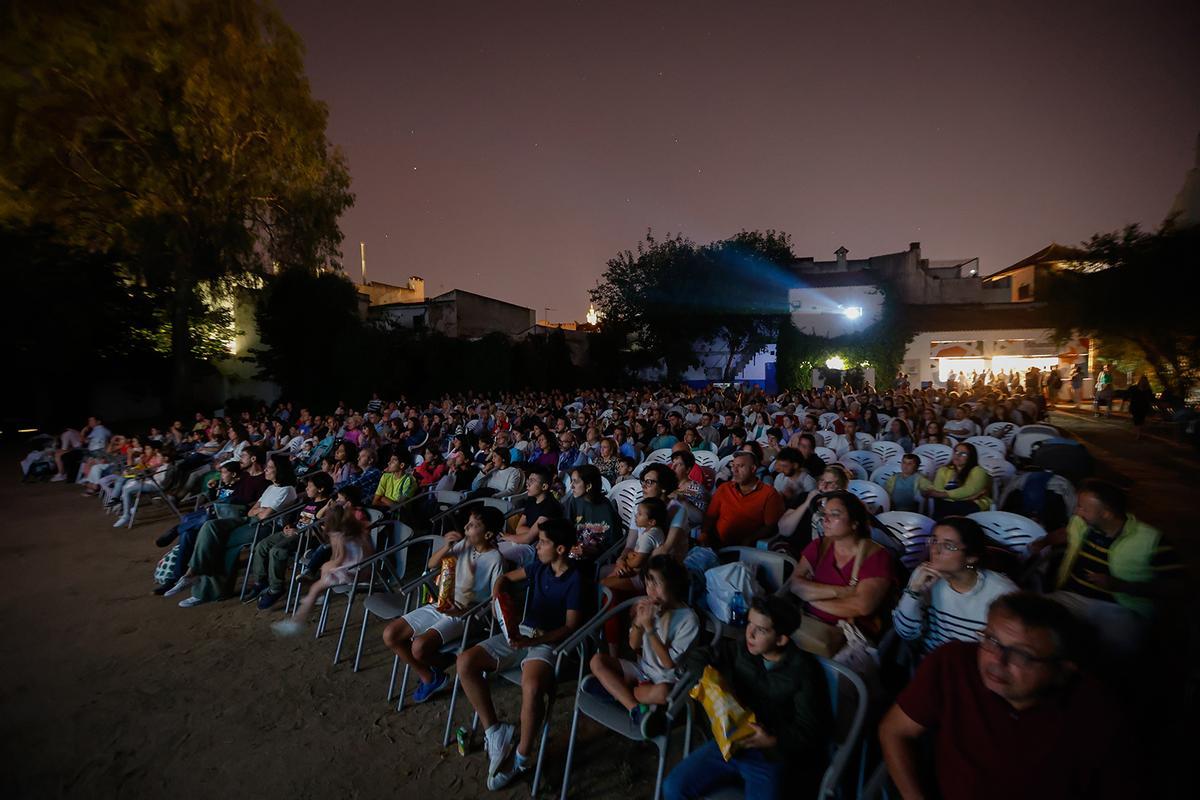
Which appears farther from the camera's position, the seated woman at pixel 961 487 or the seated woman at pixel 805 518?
the seated woman at pixel 961 487

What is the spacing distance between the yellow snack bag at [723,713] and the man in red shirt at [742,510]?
2.18 metres

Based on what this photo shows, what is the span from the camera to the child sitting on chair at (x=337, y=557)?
4398 mm

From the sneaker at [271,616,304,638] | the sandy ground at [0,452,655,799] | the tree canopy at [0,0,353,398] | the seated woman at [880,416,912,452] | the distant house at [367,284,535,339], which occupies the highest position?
the tree canopy at [0,0,353,398]

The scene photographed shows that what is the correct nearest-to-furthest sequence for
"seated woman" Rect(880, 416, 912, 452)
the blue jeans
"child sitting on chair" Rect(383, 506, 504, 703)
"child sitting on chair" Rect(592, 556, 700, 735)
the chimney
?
A: the blue jeans, "child sitting on chair" Rect(592, 556, 700, 735), "child sitting on chair" Rect(383, 506, 504, 703), "seated woman" Rect(880, 416, 912, 452), the chimney

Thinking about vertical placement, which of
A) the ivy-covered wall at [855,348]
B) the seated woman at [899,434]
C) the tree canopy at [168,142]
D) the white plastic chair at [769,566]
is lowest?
the white plastic chair at [769,566]

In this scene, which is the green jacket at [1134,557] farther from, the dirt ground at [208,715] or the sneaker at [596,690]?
the sneaker at [596,690]

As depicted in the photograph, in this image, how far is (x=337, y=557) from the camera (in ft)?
14.8

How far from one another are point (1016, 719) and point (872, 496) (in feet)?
11.0

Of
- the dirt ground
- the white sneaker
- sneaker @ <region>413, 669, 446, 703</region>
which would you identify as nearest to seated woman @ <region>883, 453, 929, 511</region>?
the dirt ground

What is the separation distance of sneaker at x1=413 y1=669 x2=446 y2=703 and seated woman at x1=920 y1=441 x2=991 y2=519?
15.5ft

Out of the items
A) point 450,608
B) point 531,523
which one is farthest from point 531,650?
point 531,523

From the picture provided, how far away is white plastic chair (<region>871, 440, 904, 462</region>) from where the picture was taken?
6750mm

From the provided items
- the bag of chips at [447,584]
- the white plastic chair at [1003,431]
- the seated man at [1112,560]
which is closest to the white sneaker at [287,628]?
the bag of chips at [447,584]

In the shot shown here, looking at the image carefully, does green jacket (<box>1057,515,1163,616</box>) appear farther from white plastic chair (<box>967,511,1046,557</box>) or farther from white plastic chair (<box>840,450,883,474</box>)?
white plastic chair (<box>840,450,883,474</box>)
